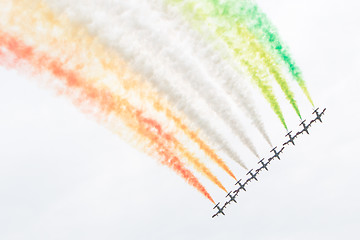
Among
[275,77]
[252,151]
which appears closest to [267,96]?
[275,77]

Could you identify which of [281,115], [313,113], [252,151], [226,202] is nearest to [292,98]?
[281,115]

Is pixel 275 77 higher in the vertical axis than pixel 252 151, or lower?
higher

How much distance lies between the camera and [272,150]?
3959 cm

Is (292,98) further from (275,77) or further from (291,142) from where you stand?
(291,142)

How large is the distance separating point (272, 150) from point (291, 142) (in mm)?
1578

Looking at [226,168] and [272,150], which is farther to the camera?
[272,150]

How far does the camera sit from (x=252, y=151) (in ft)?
106

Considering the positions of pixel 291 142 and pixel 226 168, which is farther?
pixel 291 142

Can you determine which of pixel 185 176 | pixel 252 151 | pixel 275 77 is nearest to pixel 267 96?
pixel 275 77

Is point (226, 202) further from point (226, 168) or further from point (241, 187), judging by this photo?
point (226, 168)

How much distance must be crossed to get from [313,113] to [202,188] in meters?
11.7

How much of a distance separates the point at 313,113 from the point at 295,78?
752 centimetres

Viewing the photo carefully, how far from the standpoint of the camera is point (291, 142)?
39.4 meters

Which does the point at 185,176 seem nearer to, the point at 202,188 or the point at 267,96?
the point at 202,188
